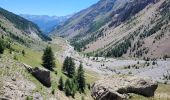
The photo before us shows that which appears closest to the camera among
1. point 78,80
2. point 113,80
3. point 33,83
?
point 113,80

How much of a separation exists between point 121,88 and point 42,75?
56.7 metres

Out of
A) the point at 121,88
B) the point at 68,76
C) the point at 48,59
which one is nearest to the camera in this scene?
the point at 121,88

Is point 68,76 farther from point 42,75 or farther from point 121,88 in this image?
point 121,88

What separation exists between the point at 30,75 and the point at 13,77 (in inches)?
326

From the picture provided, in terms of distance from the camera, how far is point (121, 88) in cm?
3322

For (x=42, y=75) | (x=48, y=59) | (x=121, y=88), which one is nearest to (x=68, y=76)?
(x=48, y=59)

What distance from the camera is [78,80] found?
105 metres

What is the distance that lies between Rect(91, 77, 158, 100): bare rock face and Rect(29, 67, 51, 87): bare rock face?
53.9m

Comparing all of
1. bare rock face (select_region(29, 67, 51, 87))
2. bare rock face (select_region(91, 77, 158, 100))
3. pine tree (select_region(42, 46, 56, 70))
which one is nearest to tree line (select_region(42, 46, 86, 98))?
pine tree (select_region(42, 46, 56, 70))

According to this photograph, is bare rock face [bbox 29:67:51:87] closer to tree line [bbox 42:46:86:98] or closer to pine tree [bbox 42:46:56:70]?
tree line [bbox 42:46:86:98]

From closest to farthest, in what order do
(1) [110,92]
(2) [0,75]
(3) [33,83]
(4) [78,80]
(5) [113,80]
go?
(1) [110,92] → (5) [113,80] → (2) [0,75] → (3) [33,83] → (4) [78,80]

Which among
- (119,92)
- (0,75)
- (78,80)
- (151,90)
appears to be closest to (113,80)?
(119,92)

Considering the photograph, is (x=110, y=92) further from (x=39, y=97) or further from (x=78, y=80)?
(x=78, y=80)

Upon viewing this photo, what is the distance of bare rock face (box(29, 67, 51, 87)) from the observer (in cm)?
8719
